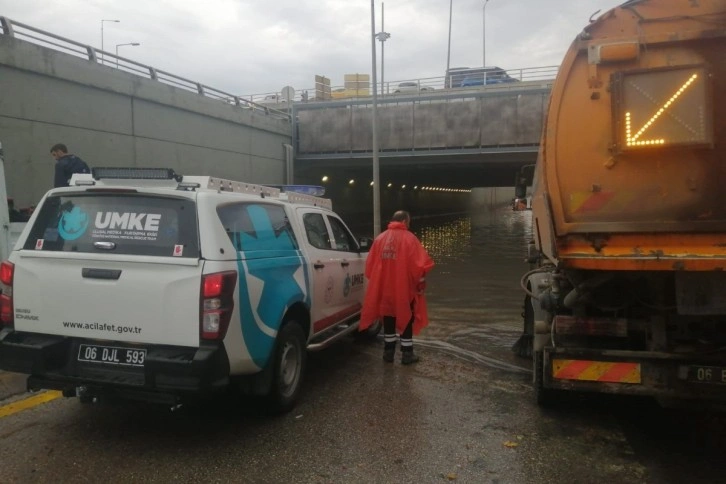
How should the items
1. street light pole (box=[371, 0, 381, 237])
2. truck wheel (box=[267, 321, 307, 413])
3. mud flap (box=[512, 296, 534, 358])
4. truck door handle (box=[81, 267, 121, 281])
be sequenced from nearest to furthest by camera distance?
truck door handle (box=[81, 267, 121, 281])
truck wheel (box=[267, 321, 307, 413])
mud flap (box=[512, 296, 534, 358])
street light pole (box=[371, 0, 381, 237])

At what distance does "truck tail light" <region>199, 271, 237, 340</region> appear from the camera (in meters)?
3.42

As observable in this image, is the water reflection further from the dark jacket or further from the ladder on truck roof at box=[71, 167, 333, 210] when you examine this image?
the dark jacket

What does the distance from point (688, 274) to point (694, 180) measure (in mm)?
608

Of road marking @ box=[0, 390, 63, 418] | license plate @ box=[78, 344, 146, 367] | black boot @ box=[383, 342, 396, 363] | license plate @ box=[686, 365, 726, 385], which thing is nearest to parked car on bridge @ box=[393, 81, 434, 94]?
black boot @ box=[383, 342, 396, 363]

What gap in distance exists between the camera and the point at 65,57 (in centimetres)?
1345

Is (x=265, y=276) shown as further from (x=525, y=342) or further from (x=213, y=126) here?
(x=213, y=126)

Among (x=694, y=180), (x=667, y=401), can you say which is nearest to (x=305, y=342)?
(x=667, y=401)

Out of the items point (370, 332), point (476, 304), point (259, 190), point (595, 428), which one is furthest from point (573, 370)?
point (476, 304)

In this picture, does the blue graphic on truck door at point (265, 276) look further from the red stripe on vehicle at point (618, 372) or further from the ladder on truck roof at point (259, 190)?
the red stripe on vehicle at point (618, 372)

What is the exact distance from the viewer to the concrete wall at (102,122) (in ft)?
40.3

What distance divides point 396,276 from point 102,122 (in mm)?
12196

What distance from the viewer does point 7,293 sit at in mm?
3824

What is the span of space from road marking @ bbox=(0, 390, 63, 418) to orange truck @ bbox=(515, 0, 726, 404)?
4026 mm

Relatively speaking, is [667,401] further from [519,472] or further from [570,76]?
[570,76]
